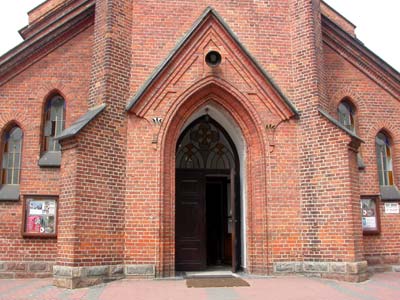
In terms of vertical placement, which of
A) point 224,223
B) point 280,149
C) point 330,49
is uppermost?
point 330,49

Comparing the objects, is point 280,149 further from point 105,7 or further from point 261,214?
point 105,7

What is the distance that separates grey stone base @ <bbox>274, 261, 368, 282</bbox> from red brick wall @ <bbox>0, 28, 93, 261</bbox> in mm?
5738

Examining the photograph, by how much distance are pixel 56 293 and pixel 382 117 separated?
10474mm

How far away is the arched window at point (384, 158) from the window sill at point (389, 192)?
0.50ft

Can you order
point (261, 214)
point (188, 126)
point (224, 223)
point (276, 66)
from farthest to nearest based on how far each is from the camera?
point (224, 223)
point (188, 126)
point (276, 66)
point (261, 214)

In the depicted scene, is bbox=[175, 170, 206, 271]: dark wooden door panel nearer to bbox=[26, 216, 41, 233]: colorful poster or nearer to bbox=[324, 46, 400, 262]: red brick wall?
bbox=[26, 216, 41, 233]: colorful poster

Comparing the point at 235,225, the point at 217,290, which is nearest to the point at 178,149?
the point at 235,225

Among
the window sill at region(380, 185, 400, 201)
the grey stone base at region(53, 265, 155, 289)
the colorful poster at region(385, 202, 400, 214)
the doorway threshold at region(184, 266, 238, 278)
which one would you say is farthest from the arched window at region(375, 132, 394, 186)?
the grey stone base at region(53, 265, 155, 289)

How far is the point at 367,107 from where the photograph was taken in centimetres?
1340

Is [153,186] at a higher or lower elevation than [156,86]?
lower

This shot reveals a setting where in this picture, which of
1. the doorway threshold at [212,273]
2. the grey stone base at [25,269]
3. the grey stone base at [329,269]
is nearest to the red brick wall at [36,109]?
the grey stone base at [25,269]

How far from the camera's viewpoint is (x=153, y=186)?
10.4 m

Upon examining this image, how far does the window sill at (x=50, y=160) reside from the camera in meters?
11.4

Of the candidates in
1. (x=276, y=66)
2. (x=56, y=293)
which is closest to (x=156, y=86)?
(x=276, y=66)
